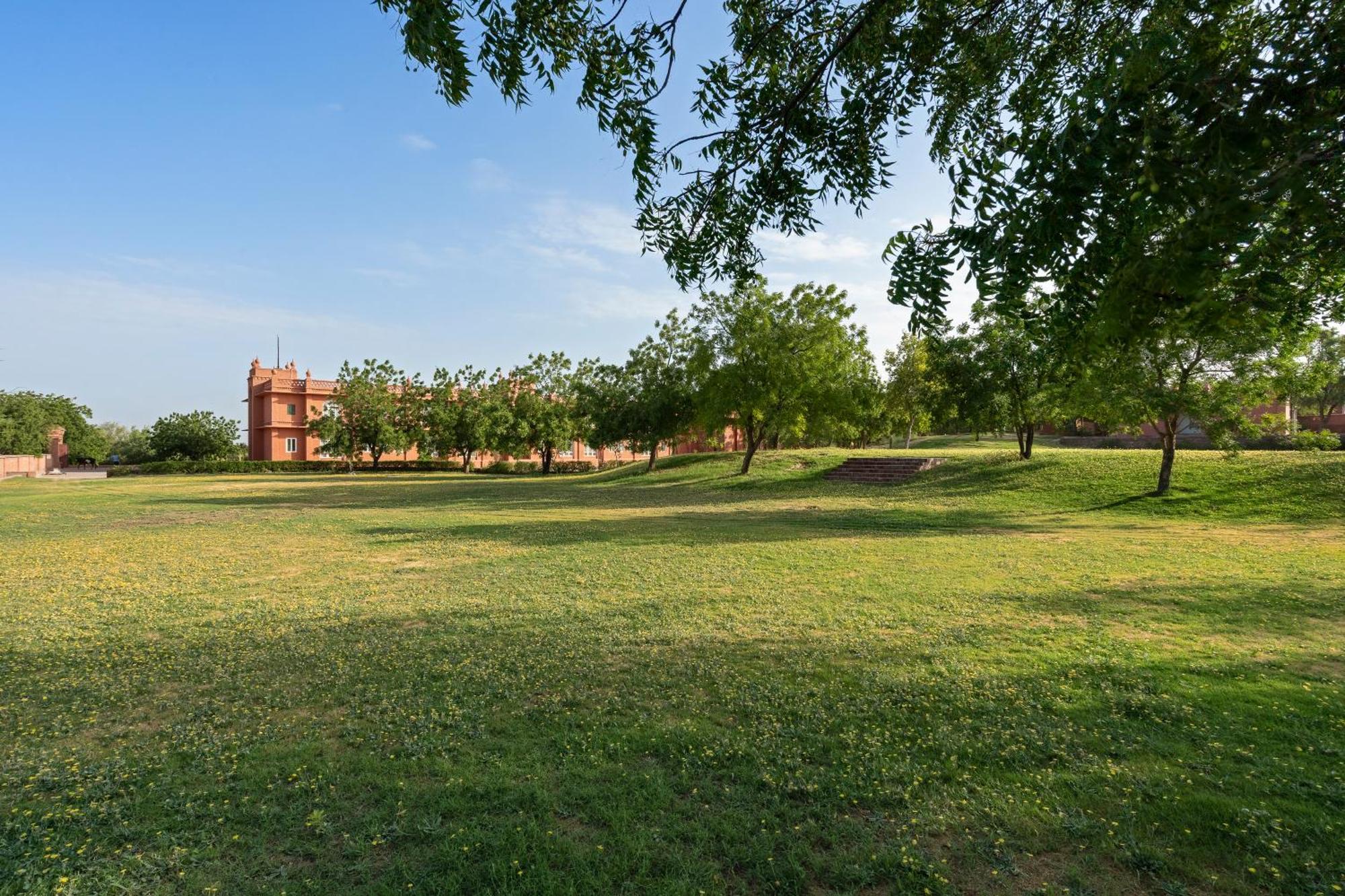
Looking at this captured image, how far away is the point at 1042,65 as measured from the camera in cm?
589

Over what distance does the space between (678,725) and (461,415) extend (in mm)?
55786

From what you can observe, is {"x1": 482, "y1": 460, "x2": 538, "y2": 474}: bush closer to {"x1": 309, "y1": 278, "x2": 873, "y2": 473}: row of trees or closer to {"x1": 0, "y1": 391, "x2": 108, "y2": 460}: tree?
{"x1": 309, "y1": 278, "x2": 873, "y2": 473}: row of trees

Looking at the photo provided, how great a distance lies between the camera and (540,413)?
52.3 m

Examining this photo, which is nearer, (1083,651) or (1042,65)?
(1042,65)

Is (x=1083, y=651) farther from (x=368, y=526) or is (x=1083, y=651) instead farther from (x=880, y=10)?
(x=368, y=526)

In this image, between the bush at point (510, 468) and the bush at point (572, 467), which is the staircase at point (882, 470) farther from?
the bush at point (510, 468)

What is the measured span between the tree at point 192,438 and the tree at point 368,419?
1132 cm

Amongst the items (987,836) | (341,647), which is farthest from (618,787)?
(341,647)

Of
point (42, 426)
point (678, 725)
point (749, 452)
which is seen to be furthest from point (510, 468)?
point (678, 725)

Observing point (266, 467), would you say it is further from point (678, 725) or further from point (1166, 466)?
point (678, 725)

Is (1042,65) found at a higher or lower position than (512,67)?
higher

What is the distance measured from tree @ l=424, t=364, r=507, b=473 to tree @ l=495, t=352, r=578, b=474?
1472 mm

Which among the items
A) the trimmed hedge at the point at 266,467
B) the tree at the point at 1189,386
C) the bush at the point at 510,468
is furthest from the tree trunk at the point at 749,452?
the trimmed hedge at the point at 266,467

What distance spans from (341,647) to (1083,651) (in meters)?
7.52
